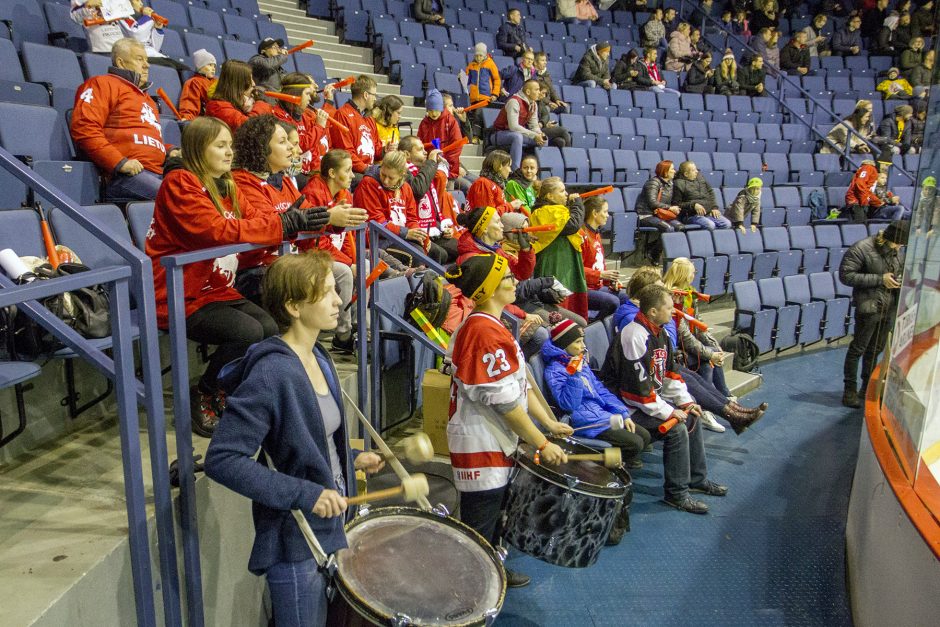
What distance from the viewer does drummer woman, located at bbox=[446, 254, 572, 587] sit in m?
2.64

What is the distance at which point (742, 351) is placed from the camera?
259 inches

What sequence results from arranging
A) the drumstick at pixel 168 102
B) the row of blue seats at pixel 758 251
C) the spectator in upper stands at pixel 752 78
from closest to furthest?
the drumstick at pixel 168 102
the row of blue seats at pixel 758 251
the spectator in upper stands at pixel 752 78

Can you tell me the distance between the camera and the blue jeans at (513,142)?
8203 mm

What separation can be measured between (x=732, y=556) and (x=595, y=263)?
2.50 m

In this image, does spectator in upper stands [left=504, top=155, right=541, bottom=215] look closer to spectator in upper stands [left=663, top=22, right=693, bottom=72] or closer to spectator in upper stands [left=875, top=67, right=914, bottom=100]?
spectator in upper stands [left=663, top=22, right=693, bottom=72]

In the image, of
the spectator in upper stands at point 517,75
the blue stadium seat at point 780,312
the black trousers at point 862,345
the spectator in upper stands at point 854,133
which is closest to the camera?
the black trousers at point 862,345

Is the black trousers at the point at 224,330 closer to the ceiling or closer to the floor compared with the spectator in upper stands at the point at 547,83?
closer to the floor

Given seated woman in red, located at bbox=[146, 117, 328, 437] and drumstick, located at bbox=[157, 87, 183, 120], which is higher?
drumstick, located at bbox=[157, 87, 183, 120]

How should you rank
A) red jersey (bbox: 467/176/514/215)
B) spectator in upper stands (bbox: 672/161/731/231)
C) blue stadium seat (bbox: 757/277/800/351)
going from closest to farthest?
red jersey (bbox: 467/176/514/215)
blue stadium seat (bbox: 757/277/800/351)
spectator in upper stands (bbox: 672/161/731/231)

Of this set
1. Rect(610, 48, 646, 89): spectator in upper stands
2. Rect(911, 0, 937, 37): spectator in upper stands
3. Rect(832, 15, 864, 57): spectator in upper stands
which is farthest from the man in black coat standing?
Rect(911, 0, 937, 37): spectator in upper stands

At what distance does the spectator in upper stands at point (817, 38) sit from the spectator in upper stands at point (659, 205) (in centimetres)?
763

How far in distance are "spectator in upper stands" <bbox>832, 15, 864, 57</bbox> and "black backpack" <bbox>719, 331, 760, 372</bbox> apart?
10.8 m

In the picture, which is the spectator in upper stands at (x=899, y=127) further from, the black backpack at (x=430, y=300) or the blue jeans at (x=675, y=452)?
the black backpack at (x=430, y=300)

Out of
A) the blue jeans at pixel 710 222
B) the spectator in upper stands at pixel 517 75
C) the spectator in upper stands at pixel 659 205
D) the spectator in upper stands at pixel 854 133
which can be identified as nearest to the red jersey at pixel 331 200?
the spectator in upper stands at pixel 659 205
